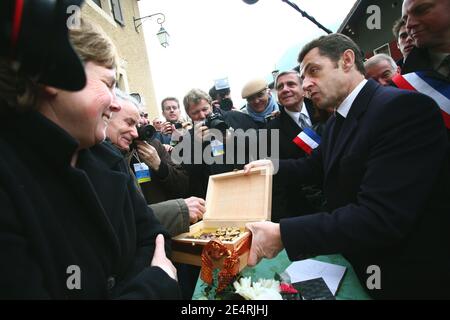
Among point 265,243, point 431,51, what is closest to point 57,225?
point 265,243

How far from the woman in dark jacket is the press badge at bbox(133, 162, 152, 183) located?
1.31 meters

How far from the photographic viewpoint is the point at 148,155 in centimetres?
275

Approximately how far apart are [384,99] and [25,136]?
5.46 feet

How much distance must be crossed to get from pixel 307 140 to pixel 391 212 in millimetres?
1746

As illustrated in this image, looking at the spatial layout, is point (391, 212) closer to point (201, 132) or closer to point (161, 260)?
point (161, 260)

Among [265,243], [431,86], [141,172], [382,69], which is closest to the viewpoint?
[265,243]

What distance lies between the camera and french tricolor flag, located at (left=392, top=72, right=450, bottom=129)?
5.83 feet

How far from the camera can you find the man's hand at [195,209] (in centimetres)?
213

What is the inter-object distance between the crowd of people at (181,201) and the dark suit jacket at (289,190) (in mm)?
535

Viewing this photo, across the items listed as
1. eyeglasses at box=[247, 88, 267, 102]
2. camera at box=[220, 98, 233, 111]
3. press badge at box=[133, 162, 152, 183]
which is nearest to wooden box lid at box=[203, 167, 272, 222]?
press badge at box=[133, 162, 152, 183]

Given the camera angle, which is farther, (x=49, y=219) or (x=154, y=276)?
(x=154, y=276)
